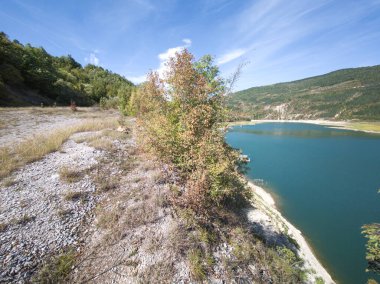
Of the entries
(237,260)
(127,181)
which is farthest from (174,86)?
(237,260)

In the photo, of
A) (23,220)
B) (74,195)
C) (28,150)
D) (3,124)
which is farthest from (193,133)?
(3,124)

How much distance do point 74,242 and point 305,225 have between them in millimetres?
22184

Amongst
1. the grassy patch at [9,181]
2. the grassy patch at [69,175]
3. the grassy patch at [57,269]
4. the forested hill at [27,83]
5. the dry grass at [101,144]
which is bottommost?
the grassy patch at [57,269]

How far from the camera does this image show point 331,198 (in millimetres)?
28781

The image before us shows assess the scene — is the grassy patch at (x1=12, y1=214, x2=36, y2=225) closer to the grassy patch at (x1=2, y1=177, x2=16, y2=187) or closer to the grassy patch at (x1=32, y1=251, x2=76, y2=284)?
the grassy patch at (x1=32, y1=251, x2=76, y2=284)

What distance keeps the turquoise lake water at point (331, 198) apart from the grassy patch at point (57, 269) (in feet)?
29.1

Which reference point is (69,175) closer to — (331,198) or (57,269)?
(57,269)

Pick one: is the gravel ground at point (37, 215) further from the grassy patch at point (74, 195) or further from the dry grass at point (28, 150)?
the dry grass at point (28, 150)

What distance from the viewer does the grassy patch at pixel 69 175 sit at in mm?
10390

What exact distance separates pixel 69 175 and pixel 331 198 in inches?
1292

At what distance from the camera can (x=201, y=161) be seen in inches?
363

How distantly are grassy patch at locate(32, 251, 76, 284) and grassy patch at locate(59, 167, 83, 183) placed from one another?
172 inches

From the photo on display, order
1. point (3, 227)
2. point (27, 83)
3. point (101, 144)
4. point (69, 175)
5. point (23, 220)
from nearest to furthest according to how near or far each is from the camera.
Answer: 1. point (3, 227)
2. point (23, 220)
3. point (69, 175)
4. point (101, 144)
5. point (27, 83)

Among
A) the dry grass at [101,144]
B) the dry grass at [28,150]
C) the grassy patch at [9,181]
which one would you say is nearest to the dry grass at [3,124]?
the dry grass at [28,150]
